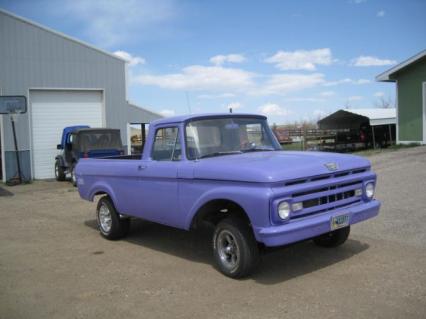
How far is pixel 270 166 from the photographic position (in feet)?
15.8

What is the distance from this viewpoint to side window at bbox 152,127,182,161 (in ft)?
19.5

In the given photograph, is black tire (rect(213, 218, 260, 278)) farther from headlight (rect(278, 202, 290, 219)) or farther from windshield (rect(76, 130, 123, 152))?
windshield (rect(76, 130, 123, 152))

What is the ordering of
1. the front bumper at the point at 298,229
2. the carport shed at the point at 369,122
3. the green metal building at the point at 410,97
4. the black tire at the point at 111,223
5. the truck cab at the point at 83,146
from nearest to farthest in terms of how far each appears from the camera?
the front bumper at the point at 298,229 < the black tire at the point at 111,223 < the truck cab at the point at 83,146 < the green metal building at the point at 410,97 < the carport shed at the point at 369,122

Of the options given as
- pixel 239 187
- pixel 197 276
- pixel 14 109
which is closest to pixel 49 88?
pixel 14 109

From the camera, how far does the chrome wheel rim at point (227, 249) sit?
5.20m

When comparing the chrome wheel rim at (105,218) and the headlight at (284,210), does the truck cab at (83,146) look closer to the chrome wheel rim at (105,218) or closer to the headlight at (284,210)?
the chrome wheel rim at (105,218)

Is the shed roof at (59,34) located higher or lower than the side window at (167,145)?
higher

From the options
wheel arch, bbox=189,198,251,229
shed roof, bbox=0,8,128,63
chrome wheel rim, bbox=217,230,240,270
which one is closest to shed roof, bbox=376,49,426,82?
shed roof, bbox=0,8,128,63

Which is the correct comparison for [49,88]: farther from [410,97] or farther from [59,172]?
[410,97]

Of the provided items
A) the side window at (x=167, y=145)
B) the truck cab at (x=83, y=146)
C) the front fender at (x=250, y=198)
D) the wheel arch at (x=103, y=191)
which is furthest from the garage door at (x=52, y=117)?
the front fender at (x=250, y=198)

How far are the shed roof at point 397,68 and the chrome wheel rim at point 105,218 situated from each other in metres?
15.1

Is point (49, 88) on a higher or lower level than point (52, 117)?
higher

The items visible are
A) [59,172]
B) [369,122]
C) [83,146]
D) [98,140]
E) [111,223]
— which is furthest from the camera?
[369,122]

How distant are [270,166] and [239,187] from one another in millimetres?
397
